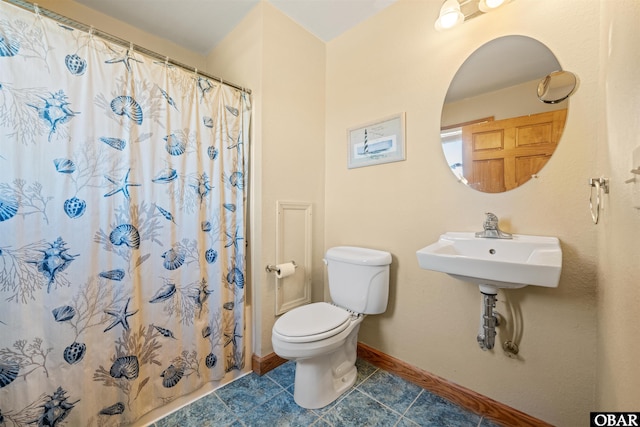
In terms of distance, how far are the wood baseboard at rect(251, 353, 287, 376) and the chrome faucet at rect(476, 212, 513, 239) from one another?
143 cm

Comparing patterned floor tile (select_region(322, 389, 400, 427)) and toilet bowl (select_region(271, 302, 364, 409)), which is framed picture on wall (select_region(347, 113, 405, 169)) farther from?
patterned floor tile (select_region(322, 389, 400, 427))

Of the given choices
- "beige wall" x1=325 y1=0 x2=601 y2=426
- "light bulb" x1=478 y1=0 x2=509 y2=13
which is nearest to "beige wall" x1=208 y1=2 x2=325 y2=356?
"beige wall" x1=325 y1=0 x2=601 y2=426

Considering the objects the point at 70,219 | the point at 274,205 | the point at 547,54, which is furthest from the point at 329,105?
the point at 70,219

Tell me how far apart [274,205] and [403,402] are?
52.7 inches

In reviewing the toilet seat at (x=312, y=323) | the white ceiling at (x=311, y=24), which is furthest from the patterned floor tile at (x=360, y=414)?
the white ceiling at (x=311, y=24)

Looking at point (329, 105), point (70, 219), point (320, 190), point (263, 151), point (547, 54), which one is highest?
point (329, 105)

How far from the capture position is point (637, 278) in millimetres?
516

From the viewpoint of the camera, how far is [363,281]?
142 centimetres

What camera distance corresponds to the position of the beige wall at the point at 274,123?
152 centimetres

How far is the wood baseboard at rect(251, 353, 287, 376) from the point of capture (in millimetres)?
1505

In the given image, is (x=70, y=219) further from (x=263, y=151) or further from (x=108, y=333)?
(x=263, y=151)

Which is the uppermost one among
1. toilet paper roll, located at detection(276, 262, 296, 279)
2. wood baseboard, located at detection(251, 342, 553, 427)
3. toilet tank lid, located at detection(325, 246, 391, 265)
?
toilet tank lid, located at detection(325, 246, 391, 265)

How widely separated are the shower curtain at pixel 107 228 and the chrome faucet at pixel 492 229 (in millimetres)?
1350

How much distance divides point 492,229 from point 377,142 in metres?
0.83
